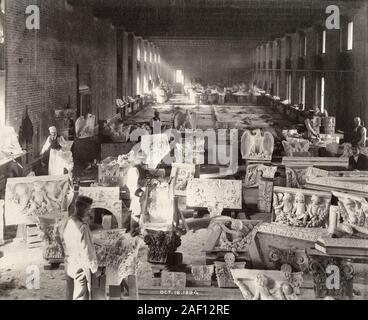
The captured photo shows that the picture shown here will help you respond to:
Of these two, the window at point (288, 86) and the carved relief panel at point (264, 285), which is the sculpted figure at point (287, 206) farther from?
the window at point (288, 86)

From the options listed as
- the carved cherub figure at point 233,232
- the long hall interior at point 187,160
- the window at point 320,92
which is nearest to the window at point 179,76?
the long hall interior at point 187,160

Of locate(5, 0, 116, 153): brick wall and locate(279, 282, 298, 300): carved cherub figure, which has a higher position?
locate(5, 0, 116, 153): brick wall

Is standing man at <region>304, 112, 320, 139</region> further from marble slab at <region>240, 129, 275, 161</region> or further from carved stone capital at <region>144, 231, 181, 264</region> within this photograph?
carved stone capital at <region>144, 231, 181, 264</region>

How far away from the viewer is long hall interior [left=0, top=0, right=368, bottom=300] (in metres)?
7.69

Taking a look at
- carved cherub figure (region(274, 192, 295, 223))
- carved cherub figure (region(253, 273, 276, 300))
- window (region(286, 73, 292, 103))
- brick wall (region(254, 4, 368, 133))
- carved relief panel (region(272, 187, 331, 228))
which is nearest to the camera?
carved cherub figure (region(253, 273, 276, 300))

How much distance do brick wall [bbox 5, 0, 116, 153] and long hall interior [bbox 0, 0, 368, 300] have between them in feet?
0.18

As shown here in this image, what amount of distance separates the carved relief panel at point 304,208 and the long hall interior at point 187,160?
0.07ft

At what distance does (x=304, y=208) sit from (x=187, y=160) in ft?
14.0

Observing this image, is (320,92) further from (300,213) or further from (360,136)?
(300,213)

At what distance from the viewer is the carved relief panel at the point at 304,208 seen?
897 centimetres

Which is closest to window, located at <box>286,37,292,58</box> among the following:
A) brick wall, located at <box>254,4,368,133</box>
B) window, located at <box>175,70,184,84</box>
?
brick wall, located at <box>254,4,368,133</box>

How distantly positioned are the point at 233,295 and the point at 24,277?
3.07 m

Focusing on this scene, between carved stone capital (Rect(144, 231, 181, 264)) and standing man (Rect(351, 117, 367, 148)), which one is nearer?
carved stone capital (Rect(144, 231, 181, 264))

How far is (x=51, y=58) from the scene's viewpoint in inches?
543
